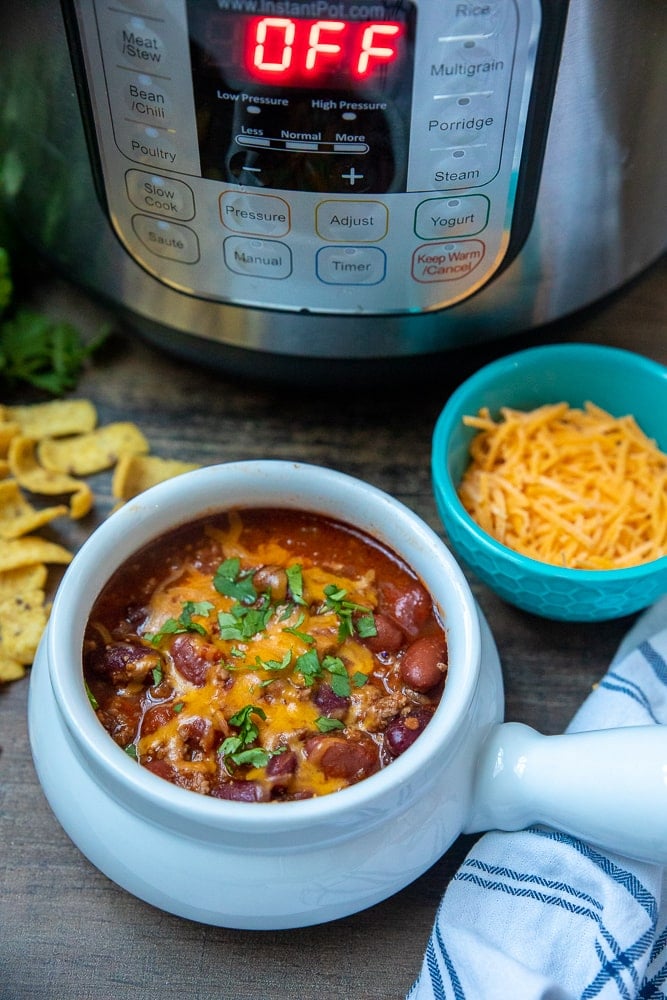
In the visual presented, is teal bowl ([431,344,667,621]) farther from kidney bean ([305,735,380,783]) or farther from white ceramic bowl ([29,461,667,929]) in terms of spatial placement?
kidney bean ([305,735,380,783])

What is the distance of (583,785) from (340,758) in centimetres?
18

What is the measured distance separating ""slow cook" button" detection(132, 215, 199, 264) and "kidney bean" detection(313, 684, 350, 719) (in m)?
0.43

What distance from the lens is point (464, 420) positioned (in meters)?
1.08

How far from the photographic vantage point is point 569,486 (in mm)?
1064

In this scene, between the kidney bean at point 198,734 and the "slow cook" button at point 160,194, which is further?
the "slow cook" button at point 160,194

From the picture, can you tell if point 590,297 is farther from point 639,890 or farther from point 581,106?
point 639,890

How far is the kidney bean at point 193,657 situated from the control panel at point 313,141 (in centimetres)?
35

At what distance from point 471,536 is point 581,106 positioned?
38 centimetres

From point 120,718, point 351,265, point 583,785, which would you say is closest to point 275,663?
point 120,718

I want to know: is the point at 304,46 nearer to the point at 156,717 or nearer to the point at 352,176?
the point at 352,176

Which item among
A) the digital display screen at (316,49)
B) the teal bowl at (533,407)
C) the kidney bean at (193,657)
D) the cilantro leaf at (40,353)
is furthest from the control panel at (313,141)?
the kidney bean at (193,657)

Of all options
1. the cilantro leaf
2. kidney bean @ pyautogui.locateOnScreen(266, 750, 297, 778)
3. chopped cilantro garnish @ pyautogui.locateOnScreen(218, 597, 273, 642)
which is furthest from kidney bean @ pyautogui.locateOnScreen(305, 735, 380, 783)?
the cilantro leaf

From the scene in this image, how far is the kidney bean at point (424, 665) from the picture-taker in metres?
0.85

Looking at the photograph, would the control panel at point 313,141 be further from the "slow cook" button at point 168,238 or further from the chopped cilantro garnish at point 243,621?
the chopped cilantro garnish at point 243,621
